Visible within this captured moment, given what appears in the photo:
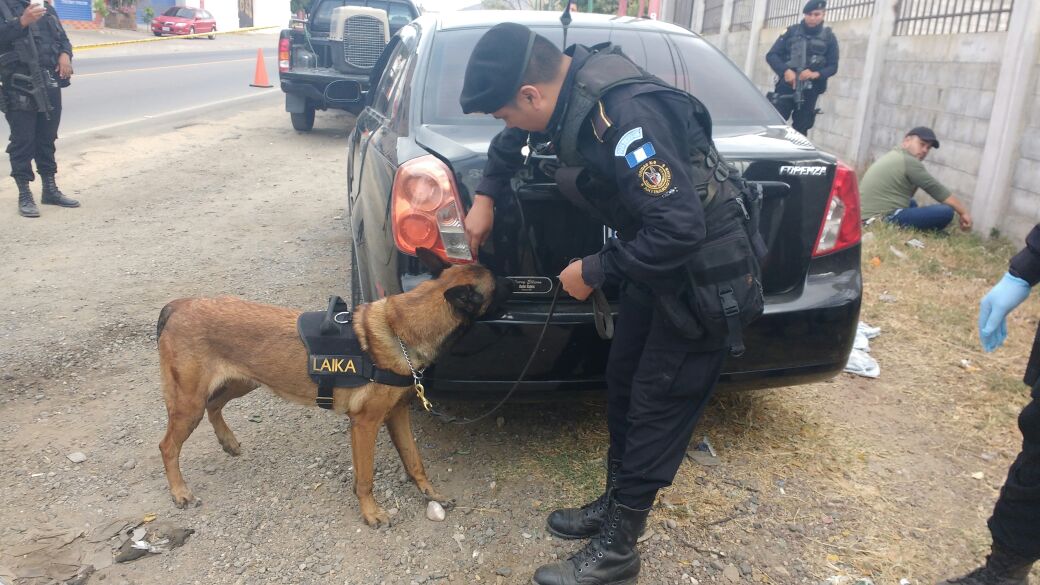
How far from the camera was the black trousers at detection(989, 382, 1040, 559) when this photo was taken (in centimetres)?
195

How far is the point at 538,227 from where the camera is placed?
234 cm

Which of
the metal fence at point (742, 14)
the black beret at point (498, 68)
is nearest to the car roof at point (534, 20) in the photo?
the black beret at point (498, 68)

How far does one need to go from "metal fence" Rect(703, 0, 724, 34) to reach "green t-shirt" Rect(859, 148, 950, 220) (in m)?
9.85

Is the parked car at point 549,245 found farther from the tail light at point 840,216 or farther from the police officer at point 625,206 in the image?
the police officer at point 625,206

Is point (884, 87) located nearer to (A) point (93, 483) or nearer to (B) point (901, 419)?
(B) point (901, 419)

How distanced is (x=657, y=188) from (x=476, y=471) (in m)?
1.50

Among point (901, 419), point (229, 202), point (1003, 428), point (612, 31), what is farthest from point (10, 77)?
point (1003, 428)

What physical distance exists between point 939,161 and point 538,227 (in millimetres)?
6120

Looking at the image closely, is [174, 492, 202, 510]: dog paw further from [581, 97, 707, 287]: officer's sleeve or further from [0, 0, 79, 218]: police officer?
[0, 0, 79, 218]: police officer

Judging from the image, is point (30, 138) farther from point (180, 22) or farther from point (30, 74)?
point (180, 22)

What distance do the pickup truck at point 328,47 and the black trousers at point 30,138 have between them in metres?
2.73

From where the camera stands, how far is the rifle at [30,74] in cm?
585

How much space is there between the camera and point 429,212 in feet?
7.73

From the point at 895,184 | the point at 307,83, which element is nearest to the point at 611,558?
the point at 895,184
